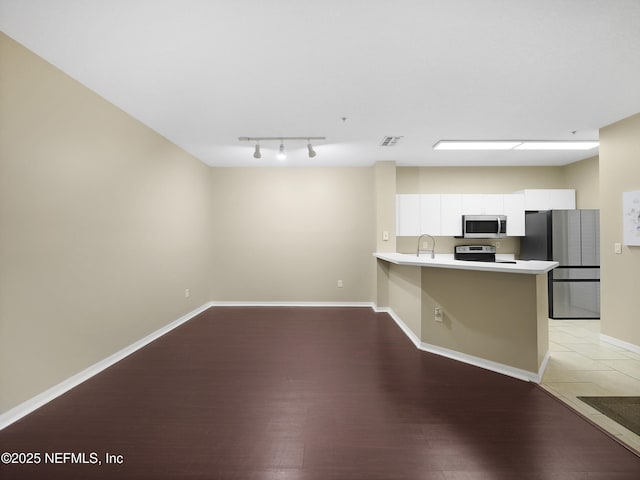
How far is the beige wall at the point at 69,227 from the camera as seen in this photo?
195 centimetres

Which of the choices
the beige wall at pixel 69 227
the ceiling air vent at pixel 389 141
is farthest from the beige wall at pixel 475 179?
the beige wall at pixel 69 227

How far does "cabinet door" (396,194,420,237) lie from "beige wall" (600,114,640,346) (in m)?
2.37

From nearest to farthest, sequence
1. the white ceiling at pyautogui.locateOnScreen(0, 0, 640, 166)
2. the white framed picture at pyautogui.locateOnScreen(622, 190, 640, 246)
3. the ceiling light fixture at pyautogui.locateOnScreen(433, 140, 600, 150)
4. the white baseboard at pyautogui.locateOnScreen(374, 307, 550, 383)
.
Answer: the white ceiling at pyautogui.locateOnScreen(0, 0, 640, 166), the white baseboard at pyautogui.locateOnScreen(374, 307, 550, 383), the white framed picture at pyautogui.locateOnScreen(622, 190, 640, 246), the ceiling light fixture at pyautogui.locateOnScreen(433, 140, 600, 150)

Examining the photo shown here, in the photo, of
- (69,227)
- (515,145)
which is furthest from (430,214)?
(69,227)

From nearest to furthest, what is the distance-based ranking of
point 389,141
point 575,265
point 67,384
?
point 67,384, point 389,141, point 575,265

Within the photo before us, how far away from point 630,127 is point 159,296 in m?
6.07

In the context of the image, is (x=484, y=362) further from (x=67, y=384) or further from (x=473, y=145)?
(x=67, y=384)

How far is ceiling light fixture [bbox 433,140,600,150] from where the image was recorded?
12.8 feet

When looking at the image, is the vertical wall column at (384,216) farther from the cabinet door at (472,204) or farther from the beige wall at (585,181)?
the beige wall at (585,181)

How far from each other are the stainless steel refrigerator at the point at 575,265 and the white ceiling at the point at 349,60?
1.59 meters

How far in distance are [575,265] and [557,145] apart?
1.88m

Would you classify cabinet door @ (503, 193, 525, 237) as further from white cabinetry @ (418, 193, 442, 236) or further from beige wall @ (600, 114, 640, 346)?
beige wall @ (600, 114, 640, 346)

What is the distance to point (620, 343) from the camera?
3.27 meters

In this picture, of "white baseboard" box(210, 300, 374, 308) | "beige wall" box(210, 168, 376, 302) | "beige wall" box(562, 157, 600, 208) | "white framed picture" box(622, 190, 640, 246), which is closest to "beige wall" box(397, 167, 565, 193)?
"beige wall" box(562, 157, 600, 208)
